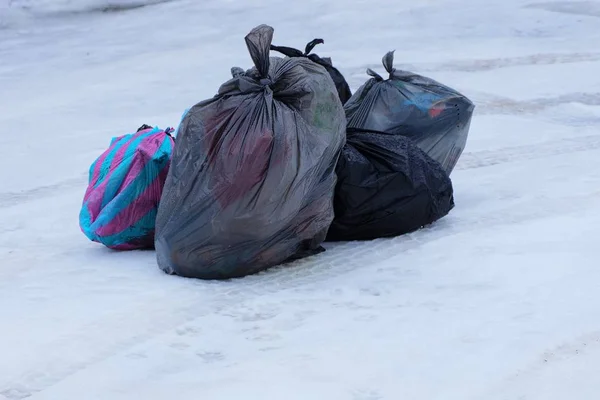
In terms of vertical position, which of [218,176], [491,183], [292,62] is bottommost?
[491,183]

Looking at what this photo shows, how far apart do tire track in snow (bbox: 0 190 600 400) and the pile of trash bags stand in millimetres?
52

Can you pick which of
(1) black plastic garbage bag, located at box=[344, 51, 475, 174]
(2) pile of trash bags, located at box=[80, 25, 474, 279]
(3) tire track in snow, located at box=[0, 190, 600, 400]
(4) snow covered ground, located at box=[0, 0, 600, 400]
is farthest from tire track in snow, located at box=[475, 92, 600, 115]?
(2) pile of trash bags, located at box=[80, 25, 474, 279]

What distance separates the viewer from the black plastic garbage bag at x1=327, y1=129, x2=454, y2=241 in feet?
10.3

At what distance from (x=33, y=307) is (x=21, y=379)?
508 mm

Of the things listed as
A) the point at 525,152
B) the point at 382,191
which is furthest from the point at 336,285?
the point at 525,152

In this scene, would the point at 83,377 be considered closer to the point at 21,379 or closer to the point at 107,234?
the point at 21,379

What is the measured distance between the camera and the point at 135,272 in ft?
9.75

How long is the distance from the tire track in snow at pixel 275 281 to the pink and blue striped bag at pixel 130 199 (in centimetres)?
43

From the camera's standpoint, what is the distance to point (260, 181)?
2.77 metres

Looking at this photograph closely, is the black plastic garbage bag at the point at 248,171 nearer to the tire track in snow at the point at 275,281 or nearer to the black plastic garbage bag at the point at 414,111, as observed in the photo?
the tire track in snow at the point at 275,281

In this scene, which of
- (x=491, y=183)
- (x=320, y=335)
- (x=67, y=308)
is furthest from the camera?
(x=491, y=183)

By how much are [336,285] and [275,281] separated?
19cm

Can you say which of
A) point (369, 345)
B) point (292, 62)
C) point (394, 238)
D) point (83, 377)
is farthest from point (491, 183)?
point (83, 377)

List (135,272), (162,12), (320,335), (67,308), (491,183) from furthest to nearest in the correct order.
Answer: (162,12)
(491,183)
(135,272)
(67,308)
(320,335)
